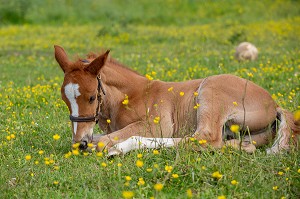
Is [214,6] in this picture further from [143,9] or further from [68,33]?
[68,33]

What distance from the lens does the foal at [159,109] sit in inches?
246

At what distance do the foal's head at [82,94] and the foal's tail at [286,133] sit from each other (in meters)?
1.86

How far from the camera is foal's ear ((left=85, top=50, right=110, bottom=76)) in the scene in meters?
6.31

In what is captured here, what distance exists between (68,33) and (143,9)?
429cm

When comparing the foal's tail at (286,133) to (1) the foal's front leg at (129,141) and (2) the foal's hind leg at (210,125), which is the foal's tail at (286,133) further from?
(1) the foal's front leg at (129,141)

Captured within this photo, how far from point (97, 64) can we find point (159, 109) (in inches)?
41.9

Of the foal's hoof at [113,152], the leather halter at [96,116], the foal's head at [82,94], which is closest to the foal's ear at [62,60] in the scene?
the foal's head at [82,94]

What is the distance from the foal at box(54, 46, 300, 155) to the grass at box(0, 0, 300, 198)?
0.28m

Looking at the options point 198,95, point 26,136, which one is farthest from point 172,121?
point 26,136

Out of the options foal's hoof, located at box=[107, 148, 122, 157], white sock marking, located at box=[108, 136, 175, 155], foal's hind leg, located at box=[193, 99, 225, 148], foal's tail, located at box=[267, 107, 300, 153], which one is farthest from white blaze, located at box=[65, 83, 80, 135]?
foal's tail, located at box=[267, 107, 300, 153]

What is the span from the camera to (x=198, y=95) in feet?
22.5

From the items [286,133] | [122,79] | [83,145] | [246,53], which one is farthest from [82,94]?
[246,53]

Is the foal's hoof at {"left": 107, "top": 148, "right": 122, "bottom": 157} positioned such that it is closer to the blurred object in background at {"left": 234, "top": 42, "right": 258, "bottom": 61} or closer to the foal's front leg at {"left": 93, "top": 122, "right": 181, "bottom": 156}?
the foal's front leg at {"left": 93, "top": 122, "right": 181, "bottom": 156}

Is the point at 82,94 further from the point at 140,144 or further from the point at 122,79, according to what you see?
the point at 122,79
